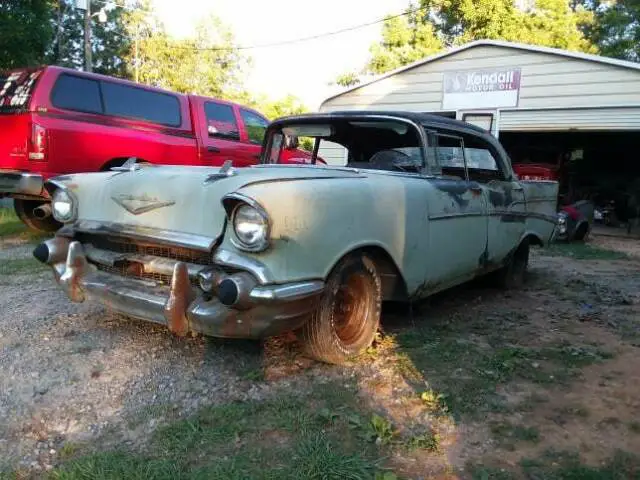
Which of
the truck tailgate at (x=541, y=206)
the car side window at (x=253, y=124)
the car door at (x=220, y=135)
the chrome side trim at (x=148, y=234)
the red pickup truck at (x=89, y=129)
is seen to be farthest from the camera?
the car side window at (x=253, y=124)

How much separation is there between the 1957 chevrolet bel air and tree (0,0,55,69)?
8.98 meters

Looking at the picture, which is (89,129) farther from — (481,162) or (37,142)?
(481,162)

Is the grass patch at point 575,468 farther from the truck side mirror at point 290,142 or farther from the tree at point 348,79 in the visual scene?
the tree at point 348,79

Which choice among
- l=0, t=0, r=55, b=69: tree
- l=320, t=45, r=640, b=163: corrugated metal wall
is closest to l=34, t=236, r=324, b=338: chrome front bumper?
l=320, t=45, r=640, b=163: corrugated metal wall

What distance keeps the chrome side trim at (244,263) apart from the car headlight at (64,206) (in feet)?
4.22

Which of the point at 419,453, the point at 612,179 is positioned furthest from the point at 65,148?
the point at 612,179

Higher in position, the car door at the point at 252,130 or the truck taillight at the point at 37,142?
the car door at the point at 252,130

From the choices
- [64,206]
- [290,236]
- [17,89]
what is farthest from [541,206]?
[17,89]

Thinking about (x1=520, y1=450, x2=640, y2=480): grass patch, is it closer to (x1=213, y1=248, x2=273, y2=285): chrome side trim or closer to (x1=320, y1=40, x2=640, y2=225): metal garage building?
(x1=213, y1=248, x2=273, y2=285): chrome side trim

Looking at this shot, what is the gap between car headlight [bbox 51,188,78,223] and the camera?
3.73 meters

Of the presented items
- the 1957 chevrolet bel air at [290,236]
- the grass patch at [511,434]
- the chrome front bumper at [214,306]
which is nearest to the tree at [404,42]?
the 1957 chevrolet bel air at [290,236]

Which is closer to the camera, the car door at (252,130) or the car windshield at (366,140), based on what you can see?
the car windshield at (366,140)

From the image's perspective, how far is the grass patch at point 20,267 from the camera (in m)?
5.93

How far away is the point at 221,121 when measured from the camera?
838 cm
